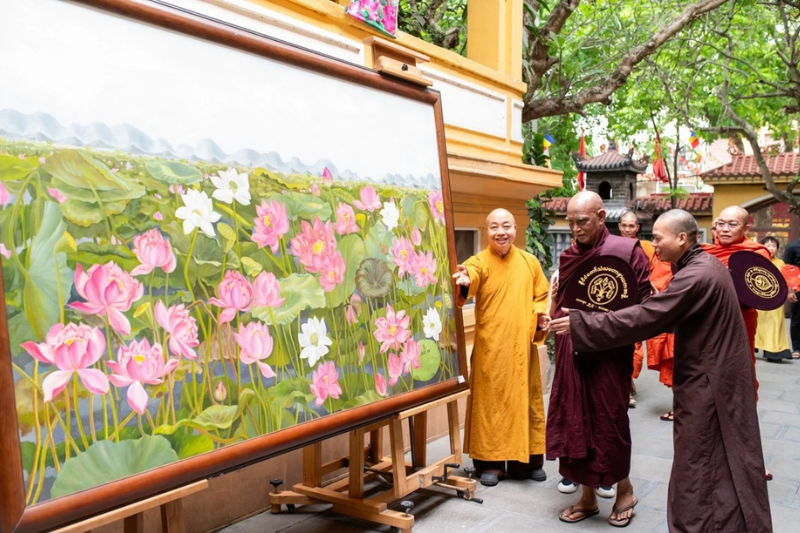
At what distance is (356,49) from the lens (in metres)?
4.65

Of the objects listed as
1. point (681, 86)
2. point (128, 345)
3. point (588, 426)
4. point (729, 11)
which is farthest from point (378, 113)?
point (681, 86)

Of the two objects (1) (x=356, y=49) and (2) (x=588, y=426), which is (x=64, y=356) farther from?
(1) (x=356, y=49)

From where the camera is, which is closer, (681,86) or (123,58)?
(123,58)

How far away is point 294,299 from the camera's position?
2953 mm

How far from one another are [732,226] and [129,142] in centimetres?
427

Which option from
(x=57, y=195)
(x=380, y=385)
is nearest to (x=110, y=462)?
(x=57, y=195)

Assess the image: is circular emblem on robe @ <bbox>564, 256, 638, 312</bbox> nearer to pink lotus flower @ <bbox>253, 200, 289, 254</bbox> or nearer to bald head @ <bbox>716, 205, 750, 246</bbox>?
bald head @ <bbox>716, 205, 750, 246</bbox>

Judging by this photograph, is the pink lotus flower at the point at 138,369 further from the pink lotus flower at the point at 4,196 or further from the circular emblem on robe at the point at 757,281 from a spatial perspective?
the circular emblem on robe at the point at 757,281

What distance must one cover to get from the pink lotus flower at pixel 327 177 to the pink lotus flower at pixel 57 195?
1219 mm

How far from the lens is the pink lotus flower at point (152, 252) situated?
2361 mm

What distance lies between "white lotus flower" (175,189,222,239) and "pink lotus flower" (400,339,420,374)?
1312 mm

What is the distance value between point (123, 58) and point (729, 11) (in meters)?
10.6

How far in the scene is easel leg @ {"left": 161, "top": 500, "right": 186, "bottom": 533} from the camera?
2.54 metres

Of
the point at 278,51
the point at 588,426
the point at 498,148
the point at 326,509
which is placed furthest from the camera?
the point at 498,148
